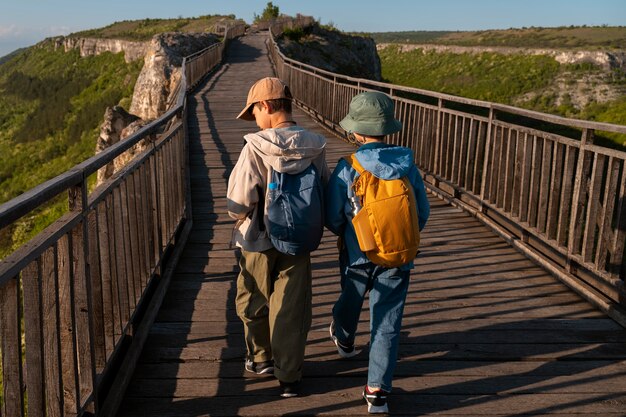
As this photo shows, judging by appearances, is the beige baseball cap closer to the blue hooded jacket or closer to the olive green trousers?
the blue hooded jacket

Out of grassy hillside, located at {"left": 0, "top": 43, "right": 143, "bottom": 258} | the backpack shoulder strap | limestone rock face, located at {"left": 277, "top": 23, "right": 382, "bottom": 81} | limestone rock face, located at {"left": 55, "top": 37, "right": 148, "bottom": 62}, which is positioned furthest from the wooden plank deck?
limestone rock face, located at {"left": 55, "top": 37, "right": 148, "bottom": 62}

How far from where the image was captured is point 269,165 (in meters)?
3.41

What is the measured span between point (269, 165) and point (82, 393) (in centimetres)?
138

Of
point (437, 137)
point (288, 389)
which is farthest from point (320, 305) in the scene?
point (437, 137)

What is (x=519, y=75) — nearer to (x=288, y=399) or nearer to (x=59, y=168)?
(x=59, y=168)

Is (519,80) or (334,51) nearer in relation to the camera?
(334,51)

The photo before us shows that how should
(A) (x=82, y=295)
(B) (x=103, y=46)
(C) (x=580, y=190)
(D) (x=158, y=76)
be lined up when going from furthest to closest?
(B) (x=103, y=46)
(D) (x=158, y=76)
(C) (x=580, y=190)
(A) (x=82, y=295)

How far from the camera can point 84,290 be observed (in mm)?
3127

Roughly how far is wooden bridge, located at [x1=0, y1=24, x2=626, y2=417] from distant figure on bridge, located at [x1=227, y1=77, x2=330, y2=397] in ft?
1.15

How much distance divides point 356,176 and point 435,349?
59.1 inches

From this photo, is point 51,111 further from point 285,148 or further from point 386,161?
point 386,161

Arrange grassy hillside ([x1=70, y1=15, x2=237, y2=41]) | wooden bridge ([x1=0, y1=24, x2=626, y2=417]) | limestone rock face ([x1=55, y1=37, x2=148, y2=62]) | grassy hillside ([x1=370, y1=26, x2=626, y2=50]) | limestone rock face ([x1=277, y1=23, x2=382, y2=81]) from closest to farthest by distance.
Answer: wooden bridge ([x1=0, y1=24, x2=626, y2=417]) < limestone rock face ([x1=277, y1=23, x2=382, y2=81]) < limestone rock face ([x1=55, y1=37, x2=148, y2=62]) < grassy hillside ([x1=70, y1=15, x2=237, y2=41]) < grassy hillside ([x1=370, y1=26, x2=626, y2=50])

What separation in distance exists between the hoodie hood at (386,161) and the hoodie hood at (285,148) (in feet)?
0.83

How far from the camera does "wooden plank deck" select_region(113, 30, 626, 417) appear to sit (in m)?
3.61
